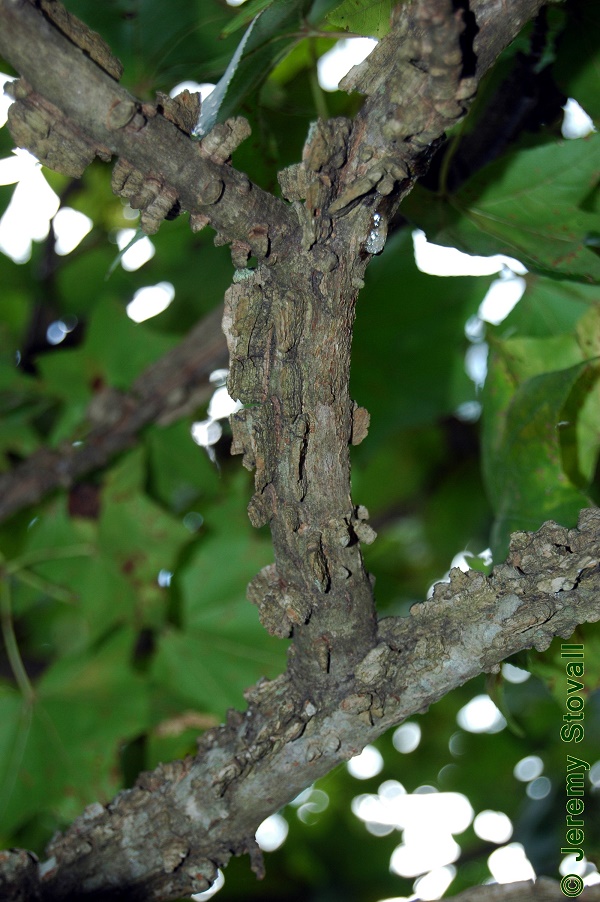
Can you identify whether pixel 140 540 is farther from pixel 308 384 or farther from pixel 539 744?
pixel 539 744

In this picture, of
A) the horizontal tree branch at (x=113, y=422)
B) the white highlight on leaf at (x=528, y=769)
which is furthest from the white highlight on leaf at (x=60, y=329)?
the white highlight on leaf at (x=528, y=769)

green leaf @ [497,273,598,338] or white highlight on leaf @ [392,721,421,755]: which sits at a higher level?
green leaf @ [497,273,598,338]

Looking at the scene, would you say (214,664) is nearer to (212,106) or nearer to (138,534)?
(138,534)

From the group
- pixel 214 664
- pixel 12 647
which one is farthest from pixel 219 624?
pixel 12 647

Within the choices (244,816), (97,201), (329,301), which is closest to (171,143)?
(329,301)

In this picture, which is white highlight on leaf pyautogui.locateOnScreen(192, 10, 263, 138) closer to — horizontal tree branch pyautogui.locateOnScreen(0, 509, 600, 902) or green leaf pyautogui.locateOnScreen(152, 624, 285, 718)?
horizontal tree branch pyautogui.locateOnScreen(0, 509, 600, 902)

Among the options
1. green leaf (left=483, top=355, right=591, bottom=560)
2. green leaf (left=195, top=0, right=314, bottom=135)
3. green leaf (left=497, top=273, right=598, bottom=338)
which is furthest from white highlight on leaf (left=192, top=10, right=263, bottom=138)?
green leaf (left=497, top=273, right=598, bottom=338)
